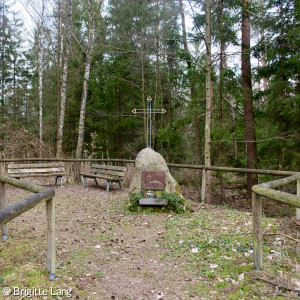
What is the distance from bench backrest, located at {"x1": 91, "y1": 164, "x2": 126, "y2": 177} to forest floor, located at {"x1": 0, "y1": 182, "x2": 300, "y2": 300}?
315 centimetres

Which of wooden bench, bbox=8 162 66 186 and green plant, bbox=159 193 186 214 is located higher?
wooden bench, bbox=8 162 66 186

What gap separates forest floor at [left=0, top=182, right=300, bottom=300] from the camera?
111 inches

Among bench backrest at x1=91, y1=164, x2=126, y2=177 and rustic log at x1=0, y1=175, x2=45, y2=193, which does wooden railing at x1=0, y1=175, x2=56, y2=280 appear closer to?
rustic log at x1=0, y1=175, x2=45, y2=193

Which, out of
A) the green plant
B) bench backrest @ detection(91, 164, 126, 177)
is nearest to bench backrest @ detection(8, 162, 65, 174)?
bench backrest @ detection(91, 164, 126, 177)

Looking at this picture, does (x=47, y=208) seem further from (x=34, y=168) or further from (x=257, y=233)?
(x=34, y=168)

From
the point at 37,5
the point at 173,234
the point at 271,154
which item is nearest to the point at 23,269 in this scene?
the point at 173,234

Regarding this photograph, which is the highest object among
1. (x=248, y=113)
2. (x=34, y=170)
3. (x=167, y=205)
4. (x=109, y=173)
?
(x=248, y=113)

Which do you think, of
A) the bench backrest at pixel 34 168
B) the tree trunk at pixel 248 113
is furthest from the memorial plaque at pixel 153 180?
the bench backrest at pixel 34 168

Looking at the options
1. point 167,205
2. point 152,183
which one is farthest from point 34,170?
point 167,205

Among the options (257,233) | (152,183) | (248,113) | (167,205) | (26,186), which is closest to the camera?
(257,233)

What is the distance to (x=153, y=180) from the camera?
6613 mm

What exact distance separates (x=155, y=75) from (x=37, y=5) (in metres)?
8.03

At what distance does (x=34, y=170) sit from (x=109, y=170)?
111 inches

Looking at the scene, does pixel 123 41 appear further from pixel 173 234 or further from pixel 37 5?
pixel 173 234
